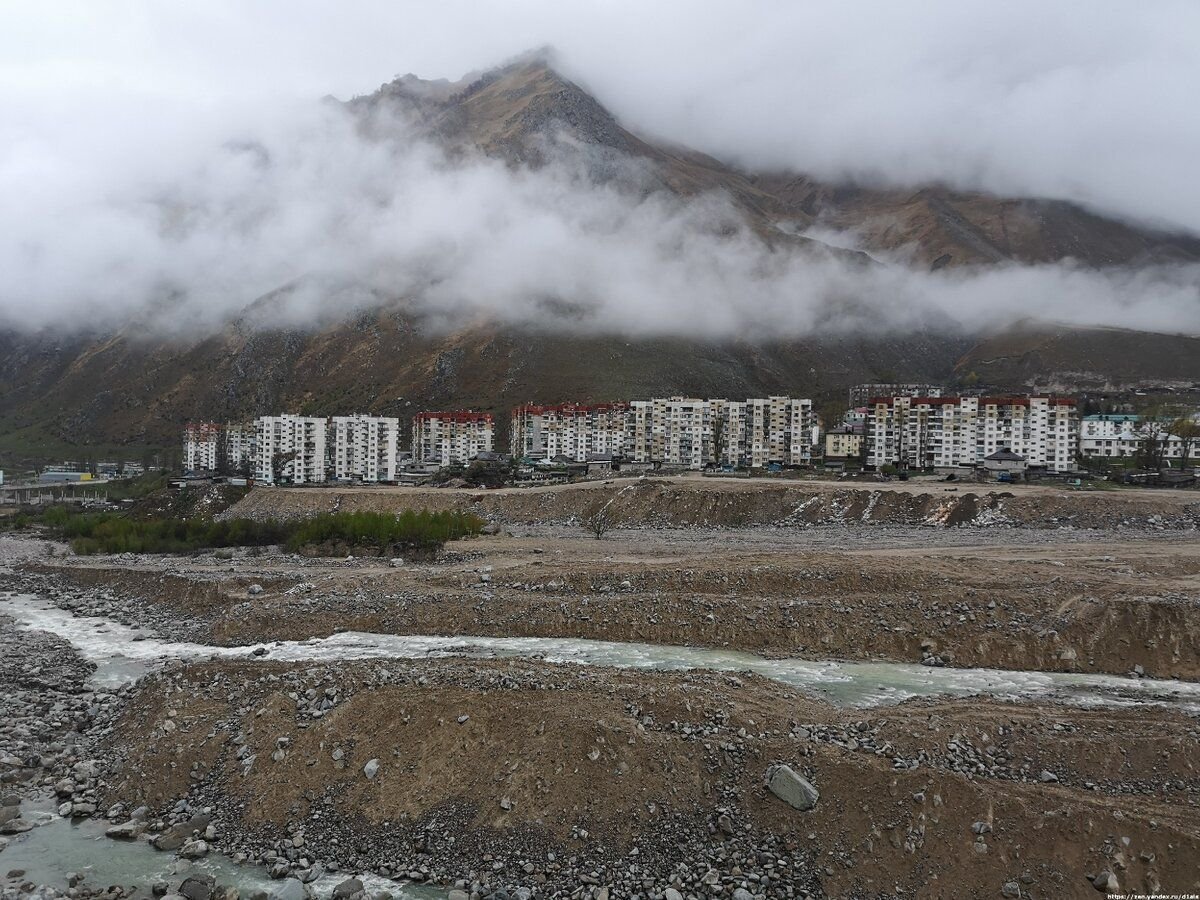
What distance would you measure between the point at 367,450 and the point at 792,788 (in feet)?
327

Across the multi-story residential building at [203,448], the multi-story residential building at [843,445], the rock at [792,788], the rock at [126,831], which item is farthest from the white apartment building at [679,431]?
the rock at [126,831]

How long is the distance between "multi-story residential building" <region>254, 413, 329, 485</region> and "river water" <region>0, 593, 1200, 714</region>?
7955 centimetres

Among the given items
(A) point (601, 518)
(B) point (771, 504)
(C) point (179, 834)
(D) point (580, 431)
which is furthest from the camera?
(D) point (580, 431)

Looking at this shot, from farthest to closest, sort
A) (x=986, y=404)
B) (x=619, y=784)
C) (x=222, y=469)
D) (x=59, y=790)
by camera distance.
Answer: (x=222, y=469)
(x=986, y=404)
(x=59, y=790)
(x=619, y=784)

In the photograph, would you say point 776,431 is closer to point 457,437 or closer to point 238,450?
point 457,437

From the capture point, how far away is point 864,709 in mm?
18625

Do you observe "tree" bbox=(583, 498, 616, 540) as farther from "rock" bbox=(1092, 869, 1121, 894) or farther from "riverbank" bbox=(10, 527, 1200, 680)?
"rock" bbox=(1092, 869, 1121, 894)

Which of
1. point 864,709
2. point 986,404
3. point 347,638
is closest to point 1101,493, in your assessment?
point 986,404

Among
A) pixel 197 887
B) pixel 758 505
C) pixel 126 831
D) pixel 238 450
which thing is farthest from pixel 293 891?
pixel 238 450

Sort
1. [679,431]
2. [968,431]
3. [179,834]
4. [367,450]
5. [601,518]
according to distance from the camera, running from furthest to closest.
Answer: [679,431]
[367,450]
[968,431]
[601,518]
[179,834]

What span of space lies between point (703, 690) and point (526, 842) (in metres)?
6.31

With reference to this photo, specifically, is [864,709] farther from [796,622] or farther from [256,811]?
[256,811]

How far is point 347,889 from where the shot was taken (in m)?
12.5

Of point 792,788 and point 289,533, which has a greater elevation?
point 792,788
